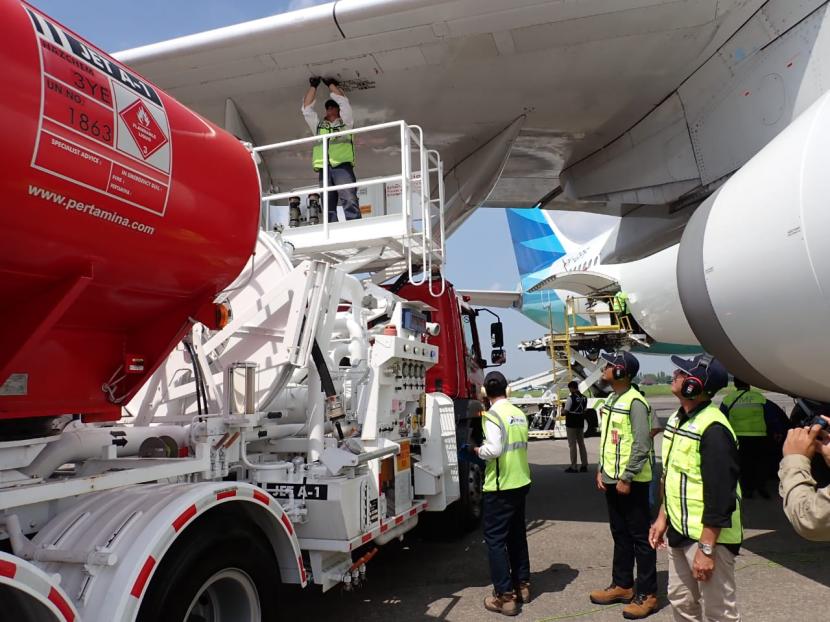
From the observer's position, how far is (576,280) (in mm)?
17797

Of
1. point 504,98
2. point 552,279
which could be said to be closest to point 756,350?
point 504,98

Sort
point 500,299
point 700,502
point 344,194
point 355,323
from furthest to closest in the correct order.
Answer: point 500,299
point 344,194
point 355,323
point 700,502

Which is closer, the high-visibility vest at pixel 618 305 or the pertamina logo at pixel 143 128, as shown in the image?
the pertamina logo at pixel 143 128

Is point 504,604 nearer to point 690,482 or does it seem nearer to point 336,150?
point 690,482

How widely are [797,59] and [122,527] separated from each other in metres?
5.79

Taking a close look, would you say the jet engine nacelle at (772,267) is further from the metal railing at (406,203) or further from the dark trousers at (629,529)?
the metal railing at (406,203)

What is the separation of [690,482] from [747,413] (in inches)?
204

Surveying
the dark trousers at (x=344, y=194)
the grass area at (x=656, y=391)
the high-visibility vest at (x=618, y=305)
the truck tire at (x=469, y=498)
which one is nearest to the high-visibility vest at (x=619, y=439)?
the truck tire at (x=469, y=498)

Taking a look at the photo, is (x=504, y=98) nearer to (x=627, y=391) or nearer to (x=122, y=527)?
(x=627, y=391)

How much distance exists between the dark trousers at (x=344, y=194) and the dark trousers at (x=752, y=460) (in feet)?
18.6

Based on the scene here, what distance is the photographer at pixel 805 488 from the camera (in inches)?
80.2

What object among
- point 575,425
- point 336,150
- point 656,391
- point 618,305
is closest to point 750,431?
point 575,425

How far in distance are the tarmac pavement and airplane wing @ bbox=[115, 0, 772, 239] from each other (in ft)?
12.2

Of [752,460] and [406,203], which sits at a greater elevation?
[406,203]
